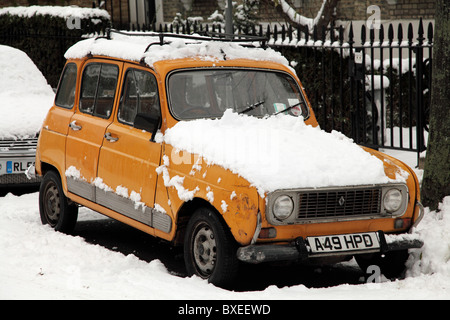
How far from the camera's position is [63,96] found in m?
8.56

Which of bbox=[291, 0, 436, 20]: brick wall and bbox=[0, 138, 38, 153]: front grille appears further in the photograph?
bbox=[291, 0, 436, 20]: brick wall

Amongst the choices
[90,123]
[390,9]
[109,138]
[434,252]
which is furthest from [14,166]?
[390,9]

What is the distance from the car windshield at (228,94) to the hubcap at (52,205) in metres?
2.21

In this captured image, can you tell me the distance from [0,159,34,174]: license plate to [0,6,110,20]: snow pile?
34.3ft

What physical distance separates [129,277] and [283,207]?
55.7 inches

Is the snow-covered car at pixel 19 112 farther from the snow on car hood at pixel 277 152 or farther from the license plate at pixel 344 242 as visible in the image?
the license plate at pixel 344 242

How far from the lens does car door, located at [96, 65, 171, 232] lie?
6.79 m

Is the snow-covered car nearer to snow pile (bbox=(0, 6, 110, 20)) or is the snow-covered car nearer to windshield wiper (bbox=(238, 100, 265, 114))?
windshield wiper (bbox=(238, 100, 265, 114))

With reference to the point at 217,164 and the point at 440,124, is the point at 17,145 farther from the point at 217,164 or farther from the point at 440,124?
the point at 440,124

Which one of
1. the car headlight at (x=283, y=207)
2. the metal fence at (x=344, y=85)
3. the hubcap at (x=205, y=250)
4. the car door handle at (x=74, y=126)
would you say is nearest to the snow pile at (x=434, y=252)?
the car headlight at (x=283, y=207)

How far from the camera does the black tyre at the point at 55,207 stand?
27.2 feet

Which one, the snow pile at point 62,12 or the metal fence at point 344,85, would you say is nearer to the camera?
the metal fence at point 344,85

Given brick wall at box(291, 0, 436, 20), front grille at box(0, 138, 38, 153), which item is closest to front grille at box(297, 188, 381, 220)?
front grille at box(0, 138, 38, 153)
